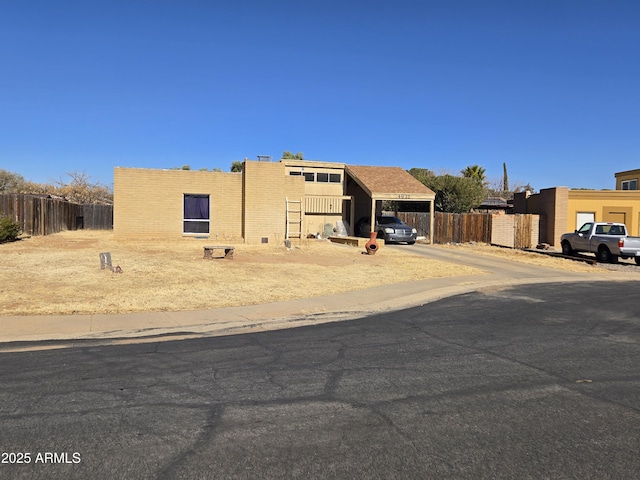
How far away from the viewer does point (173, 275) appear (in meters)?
14.2

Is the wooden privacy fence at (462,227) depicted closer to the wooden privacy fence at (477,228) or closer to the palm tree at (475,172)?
the wooden privacy fence at (477,228)

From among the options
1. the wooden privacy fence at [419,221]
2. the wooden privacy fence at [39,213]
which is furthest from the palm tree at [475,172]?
the wooden privacy fence at [39,213]

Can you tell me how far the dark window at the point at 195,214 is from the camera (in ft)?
84.7

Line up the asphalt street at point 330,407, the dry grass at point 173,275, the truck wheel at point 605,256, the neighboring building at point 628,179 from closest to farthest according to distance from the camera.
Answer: the asphalt street at point 330,407 → the dry grass at point 173,275 → the truck wheel at point 605,256 → the neighboring building at point 628,179

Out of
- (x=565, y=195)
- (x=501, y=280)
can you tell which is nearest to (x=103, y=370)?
(x=501, y=280)

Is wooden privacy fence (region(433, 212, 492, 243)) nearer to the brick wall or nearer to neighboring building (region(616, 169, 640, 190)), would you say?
the brick wall

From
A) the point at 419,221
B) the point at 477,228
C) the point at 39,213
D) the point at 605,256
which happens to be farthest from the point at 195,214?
the point at 605,256

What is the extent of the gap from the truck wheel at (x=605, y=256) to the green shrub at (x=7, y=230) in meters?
25.9

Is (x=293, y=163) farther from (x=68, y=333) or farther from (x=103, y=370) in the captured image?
(x=103, y=370)

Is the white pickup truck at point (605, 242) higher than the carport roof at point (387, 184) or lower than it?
lower

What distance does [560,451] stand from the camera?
390 centimetres

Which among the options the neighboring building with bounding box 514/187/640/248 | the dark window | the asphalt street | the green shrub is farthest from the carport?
the asphalt street

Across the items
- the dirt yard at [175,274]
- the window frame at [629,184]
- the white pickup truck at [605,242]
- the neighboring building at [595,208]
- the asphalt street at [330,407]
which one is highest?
the window frame at [629,184]

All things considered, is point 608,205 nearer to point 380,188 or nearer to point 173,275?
point 380,188
